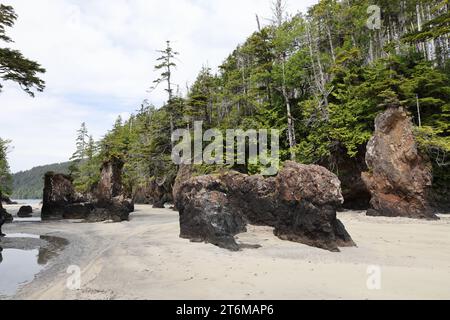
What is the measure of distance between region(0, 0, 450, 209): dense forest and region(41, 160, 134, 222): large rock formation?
2.43 meters

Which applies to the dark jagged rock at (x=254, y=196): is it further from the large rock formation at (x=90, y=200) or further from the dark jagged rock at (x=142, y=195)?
the dark jagged rock at (x=142, y=195)

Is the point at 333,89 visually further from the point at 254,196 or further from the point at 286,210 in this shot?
the point at 286,210

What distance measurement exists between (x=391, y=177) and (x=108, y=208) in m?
21.1

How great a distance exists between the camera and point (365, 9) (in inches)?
1313

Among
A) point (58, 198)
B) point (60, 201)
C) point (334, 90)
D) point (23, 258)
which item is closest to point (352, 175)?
point (334, 90)

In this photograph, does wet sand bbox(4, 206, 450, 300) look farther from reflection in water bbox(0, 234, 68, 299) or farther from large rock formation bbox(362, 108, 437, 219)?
large rock formation bbox(362, 108, 437, 219)

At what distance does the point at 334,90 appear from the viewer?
26031mm

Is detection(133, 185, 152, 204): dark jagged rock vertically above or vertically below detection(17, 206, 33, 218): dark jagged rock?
above

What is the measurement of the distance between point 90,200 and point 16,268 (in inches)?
797

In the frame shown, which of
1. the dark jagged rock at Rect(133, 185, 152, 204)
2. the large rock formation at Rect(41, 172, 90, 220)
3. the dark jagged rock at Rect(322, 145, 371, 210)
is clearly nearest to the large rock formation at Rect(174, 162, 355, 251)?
the dark jagged rock at Rect(322, 145, 371, 210)

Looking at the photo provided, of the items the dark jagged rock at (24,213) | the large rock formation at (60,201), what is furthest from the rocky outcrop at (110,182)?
the dark jagged rock at (24,213)

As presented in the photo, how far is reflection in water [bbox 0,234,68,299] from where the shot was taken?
28.6 feet

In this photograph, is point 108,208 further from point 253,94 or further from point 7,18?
point 253,94
